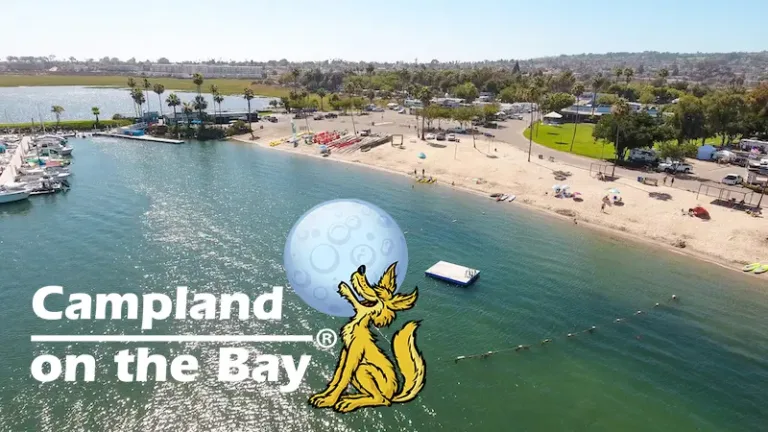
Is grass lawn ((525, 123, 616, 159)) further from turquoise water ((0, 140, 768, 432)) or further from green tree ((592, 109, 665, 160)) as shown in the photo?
turquoise water ((0, 140, 768, 432))

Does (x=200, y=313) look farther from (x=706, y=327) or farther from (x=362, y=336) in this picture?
(x=706, y=327)

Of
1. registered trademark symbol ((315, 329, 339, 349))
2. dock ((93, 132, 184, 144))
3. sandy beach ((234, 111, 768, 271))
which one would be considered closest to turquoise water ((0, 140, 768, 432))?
registered trademark symbol ((315, 329, 339, 349))

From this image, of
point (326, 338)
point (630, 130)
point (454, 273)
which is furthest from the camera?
point (630, 130)

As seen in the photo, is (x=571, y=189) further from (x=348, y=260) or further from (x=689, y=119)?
(x=348, y=260)

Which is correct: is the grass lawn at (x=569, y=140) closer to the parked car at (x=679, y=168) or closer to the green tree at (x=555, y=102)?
the green tree at (x=555, y=102)

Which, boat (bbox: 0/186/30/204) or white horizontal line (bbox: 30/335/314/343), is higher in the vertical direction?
boat (bbox: 0/186/30/204)

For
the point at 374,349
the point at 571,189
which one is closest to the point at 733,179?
the point at 571,189

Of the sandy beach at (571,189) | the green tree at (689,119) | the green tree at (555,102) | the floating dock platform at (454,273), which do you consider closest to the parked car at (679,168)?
the sandy beach at (571,189)
